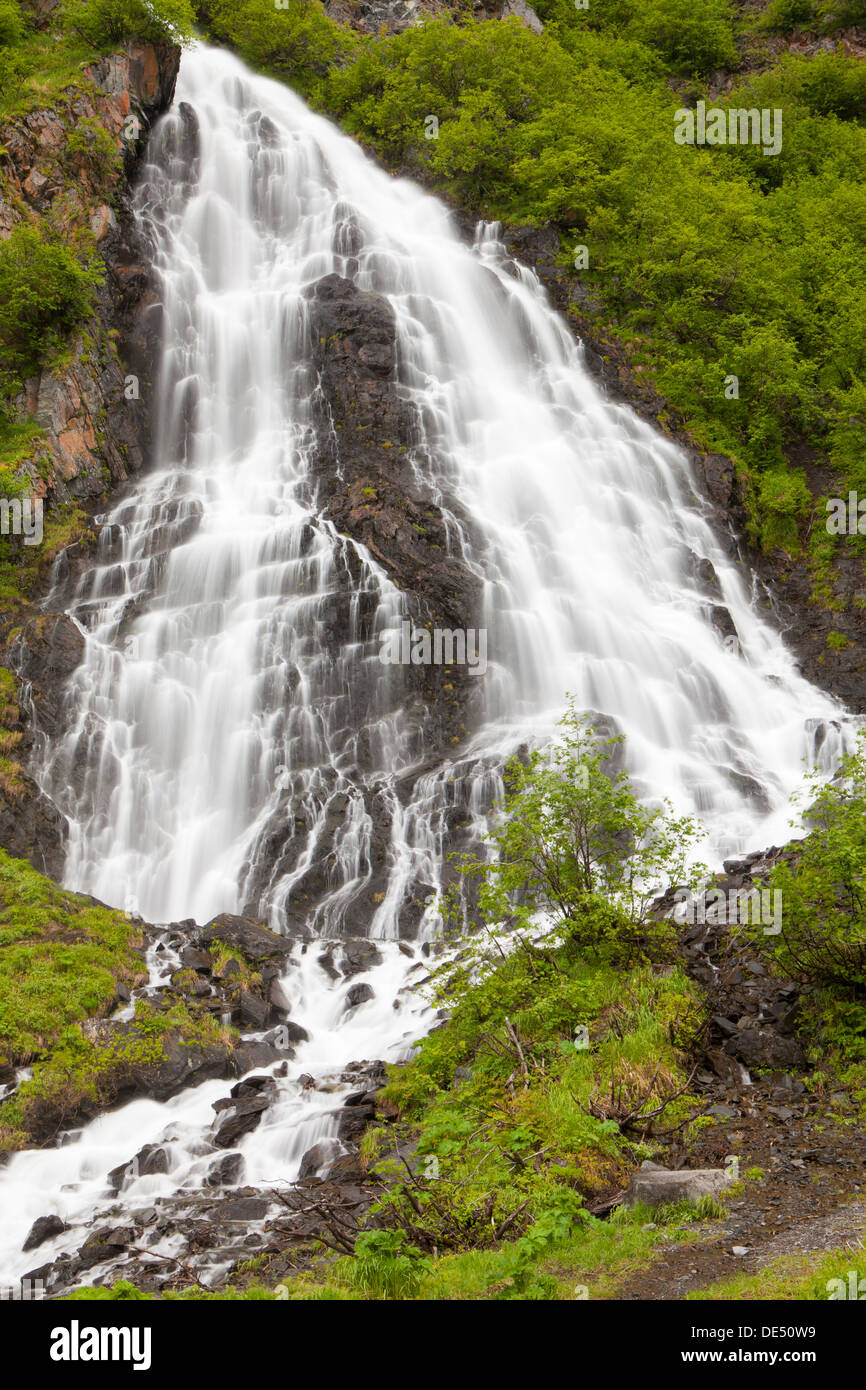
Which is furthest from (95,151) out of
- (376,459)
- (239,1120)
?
(239,1120)

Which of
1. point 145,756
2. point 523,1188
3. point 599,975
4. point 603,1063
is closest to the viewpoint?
point 523,1188

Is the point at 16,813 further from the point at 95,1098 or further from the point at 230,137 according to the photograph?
the point at 230,137

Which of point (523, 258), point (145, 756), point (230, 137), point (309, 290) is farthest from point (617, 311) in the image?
point (145, 756)

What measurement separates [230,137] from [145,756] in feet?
92.7

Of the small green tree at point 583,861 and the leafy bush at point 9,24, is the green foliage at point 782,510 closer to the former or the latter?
the small green tree at point 583,861

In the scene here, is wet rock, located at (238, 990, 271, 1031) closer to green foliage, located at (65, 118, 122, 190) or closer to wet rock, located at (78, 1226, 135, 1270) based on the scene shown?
wet rock, located at (78, 1226, 135, 1270)

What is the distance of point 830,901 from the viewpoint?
9258 mm

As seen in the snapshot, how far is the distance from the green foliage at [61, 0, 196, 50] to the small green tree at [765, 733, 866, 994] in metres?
34.0

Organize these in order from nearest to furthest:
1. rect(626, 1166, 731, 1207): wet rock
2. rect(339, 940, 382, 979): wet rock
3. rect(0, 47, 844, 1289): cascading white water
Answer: rect(626, 1166, 731, 1207): wet rock, rect(339, 940, 382, 979): wet rock, rect(0, 47, 844, 1289): cascading white water

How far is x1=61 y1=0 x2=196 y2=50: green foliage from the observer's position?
30.3m

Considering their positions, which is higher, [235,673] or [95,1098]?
[235,673]

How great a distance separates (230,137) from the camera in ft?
117

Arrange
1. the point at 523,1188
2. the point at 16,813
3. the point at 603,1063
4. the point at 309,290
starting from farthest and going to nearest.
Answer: the point at 309,290
the point at 16,813
the point at 603,1063
the point at 523,1188

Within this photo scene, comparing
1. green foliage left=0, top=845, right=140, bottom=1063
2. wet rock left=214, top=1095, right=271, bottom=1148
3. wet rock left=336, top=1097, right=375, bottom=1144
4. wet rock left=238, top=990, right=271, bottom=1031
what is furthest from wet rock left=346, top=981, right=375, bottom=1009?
green foliage left=0, top=845, right=140, bottom=1063
